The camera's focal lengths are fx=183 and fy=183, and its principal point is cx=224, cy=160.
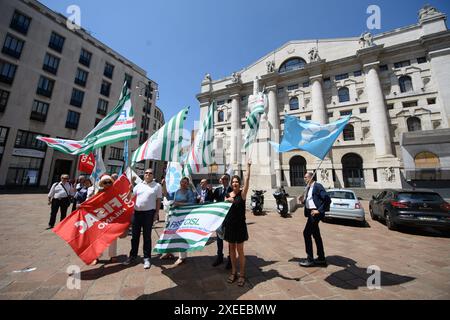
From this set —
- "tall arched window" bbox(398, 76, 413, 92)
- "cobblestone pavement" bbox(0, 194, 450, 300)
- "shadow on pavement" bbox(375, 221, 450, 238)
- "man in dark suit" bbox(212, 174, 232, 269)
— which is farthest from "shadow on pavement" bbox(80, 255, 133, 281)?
"tall arched window" bbox(398, 76, 413, 92)

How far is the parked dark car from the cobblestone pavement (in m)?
0.88

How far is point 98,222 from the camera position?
371 cm

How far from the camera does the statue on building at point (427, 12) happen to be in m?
23.6

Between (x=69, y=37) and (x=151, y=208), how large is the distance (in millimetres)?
33176

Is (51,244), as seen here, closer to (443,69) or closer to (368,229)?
(368,229)

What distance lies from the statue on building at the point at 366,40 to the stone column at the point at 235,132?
20041mm

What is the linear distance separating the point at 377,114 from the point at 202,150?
26.7 meters

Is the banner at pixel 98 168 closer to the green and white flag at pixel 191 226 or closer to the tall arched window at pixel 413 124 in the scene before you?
the green and white flag at pixel 191 226

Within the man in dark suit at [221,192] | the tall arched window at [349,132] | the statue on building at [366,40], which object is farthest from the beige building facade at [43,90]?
the statue on building at [366,40]

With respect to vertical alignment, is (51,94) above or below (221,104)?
below

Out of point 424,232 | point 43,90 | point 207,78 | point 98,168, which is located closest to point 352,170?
point 424,232

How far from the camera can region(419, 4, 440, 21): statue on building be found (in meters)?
23.6

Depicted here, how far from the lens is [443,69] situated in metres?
21.5
